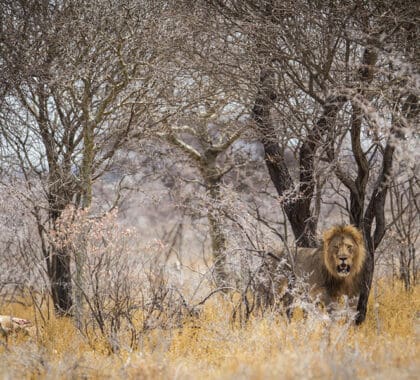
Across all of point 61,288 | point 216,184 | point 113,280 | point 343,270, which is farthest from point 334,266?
point 61,288

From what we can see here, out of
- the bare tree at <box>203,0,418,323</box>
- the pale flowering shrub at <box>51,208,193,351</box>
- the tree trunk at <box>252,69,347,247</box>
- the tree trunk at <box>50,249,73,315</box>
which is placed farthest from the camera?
the tree trunk at <box>50,249,73,315</box>

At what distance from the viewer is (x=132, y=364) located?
516 centimetres

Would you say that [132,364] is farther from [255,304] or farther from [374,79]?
[374,79]

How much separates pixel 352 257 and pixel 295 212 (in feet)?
6.00

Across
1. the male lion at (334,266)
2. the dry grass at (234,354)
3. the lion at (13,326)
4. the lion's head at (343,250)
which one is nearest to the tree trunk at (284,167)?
the male lion at (334,266)

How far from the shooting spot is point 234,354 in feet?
18.2

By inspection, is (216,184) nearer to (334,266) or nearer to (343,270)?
(334,266)

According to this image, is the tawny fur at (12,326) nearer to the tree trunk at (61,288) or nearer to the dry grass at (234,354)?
the dry grass at (234,354)

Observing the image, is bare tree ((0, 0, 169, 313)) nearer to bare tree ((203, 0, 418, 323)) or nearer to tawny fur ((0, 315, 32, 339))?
tawny fur ((0, 315, 32, 339))

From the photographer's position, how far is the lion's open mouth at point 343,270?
23.0 feet

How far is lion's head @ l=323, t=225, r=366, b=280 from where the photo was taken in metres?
6.96

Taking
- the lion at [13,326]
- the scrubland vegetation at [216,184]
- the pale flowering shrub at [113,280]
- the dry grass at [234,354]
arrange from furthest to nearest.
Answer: the lion at [13,326] → the pale flowering shrub at [113,280] → the scrubland vegetation at [216,184] → the dry grass at [234,354]

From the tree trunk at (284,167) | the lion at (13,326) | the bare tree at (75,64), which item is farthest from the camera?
the tree trunk at (284,167)

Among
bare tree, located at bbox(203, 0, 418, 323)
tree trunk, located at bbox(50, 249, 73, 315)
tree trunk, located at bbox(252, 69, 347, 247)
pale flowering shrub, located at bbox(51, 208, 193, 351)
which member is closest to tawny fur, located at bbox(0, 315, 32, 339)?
pale flowering shrub, located at bbox(51, 208, 193, 351)
